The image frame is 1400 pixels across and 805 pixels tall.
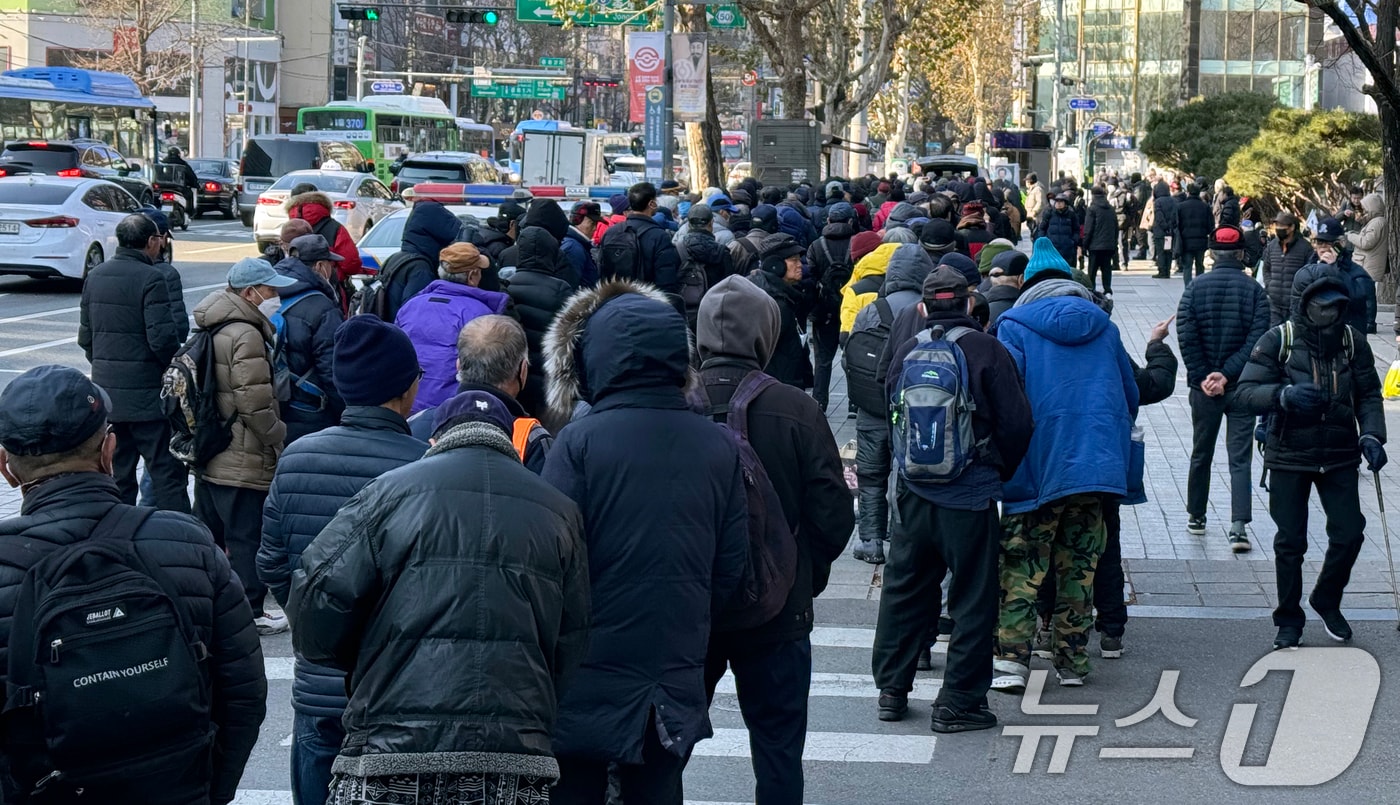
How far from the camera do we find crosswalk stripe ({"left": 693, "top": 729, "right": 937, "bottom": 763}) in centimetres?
659

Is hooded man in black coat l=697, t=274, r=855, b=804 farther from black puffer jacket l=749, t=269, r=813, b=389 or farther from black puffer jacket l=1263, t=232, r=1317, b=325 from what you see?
black puffer jacket l=1263, t=232, r=1317, b=325

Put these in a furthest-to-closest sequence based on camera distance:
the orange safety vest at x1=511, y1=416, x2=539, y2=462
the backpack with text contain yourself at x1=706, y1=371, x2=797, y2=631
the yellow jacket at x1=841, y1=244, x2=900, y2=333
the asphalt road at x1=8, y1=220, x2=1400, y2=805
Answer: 1. the yellow jacket at x1=841, y1=244, x2=900, y2=333
2. the asphalt road at x1=8, y1=220, x2=1400, y2=805
3. the orange safety vest at x1=511, y1=416, x2=539, y2=462
4. the backpack with text contain yourself at x1=706, y1=371, x2=797, y2=631

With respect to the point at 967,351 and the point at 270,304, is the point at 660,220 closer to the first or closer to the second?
the point at 270,304

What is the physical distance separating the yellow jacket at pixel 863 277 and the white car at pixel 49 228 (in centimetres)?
1520

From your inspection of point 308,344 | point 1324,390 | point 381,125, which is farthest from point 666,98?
point 381,125

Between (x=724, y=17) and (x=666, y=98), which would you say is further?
(x=724, y=17)

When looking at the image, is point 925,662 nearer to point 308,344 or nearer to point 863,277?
point 308,344

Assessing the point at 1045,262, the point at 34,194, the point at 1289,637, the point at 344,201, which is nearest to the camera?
the point at 1045,262

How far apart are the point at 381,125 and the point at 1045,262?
46885mm

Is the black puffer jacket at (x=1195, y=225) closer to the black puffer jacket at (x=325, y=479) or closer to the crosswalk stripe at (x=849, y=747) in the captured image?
the crosswalk stripe at (x=849, y=747)

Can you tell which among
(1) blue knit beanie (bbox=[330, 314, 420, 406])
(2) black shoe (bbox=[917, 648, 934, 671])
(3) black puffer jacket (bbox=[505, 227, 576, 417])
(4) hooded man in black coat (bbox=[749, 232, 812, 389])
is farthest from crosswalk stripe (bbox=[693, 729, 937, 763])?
(4) hooded man in black coat (bbox=[749, 232, 812, 389])

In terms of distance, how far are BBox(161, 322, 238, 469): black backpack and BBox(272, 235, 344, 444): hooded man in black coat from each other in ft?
1.21

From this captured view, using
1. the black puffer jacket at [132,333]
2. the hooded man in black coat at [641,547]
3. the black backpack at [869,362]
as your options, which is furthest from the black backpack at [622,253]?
the hooded man in black coat at [641,547]

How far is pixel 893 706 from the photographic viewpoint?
705cm
